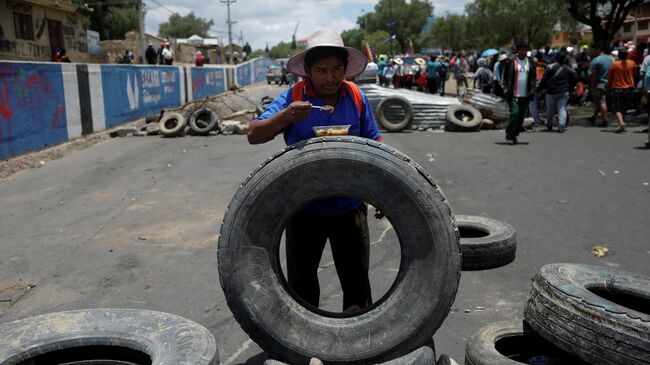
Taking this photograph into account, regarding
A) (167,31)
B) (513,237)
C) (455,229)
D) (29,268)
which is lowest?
(29,268)

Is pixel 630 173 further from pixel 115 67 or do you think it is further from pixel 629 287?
pixel 115 67

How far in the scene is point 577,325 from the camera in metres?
2.74

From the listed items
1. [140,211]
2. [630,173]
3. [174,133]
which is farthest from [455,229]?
[174,133]

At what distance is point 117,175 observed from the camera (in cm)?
998

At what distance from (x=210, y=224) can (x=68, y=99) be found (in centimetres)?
927

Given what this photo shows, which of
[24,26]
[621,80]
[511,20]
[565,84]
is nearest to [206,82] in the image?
[24,26]

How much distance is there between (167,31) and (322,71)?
123 meters

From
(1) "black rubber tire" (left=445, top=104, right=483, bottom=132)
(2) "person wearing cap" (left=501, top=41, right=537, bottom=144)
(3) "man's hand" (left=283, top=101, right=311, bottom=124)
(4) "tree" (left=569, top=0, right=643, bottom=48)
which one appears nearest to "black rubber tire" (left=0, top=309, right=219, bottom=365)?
(3) "man's hand" (left=283, top=101, right=311, bottom=124)

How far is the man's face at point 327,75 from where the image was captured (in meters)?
2.87

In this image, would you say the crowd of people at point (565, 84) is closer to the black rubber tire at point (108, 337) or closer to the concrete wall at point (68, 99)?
the concrete wall at point (68, 99)

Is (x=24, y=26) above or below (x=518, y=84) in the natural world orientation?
above

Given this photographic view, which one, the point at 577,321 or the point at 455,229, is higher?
the point at 455,229

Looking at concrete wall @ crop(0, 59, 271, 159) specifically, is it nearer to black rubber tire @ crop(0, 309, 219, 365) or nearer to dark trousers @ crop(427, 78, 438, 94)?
black rubber tire @ crop(0, 309, 219, 365)

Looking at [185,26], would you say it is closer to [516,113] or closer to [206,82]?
[206,82]
